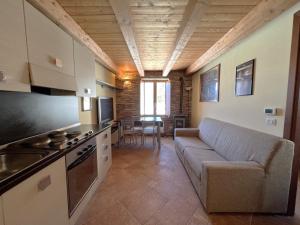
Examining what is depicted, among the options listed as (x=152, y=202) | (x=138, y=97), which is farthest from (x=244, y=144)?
(x=138, y=97)

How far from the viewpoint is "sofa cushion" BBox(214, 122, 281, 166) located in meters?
1.74

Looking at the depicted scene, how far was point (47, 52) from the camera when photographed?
5.10 ft

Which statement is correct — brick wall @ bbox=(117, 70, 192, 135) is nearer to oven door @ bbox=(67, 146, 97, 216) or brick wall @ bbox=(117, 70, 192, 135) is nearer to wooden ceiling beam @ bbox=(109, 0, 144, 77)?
wooden ceiling beam @ bbox=(109, 0, 144, 77)

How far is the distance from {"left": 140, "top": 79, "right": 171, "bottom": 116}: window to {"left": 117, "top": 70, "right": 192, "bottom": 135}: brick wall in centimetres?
20

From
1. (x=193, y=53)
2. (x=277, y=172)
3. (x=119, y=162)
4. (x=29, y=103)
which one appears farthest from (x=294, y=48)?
(x=119, y=162)

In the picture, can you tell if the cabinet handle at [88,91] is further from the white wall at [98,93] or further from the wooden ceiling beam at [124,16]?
the wooden ceiling beam at [124,16]

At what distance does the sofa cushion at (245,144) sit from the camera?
68.4 inches

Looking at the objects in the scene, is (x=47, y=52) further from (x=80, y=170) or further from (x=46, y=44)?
(x=80, y=170)

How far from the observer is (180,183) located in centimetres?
251

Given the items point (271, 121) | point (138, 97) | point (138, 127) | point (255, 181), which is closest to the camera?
point (255, 181)

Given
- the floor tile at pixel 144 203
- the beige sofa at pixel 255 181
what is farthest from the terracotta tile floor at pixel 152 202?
the beige sofa at pixel 255 181

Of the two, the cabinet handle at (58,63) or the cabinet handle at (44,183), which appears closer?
the cabinet handle at (44,183)

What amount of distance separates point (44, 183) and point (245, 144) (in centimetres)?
232

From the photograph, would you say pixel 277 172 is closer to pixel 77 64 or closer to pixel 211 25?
pixel 211 25
